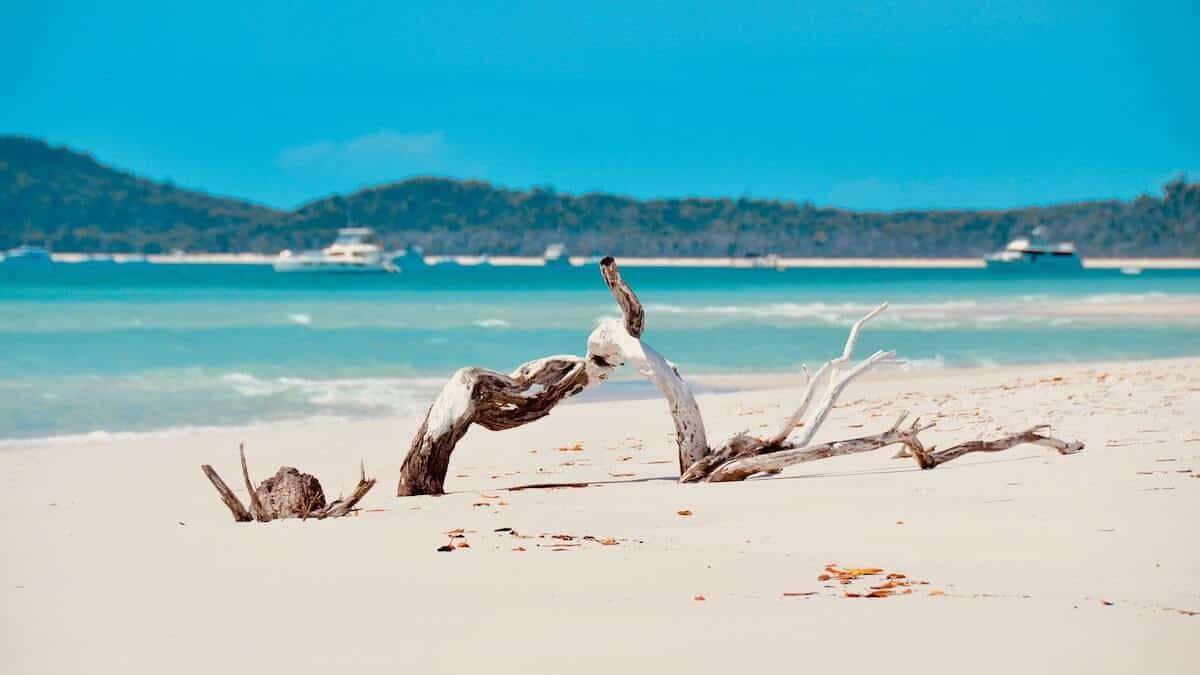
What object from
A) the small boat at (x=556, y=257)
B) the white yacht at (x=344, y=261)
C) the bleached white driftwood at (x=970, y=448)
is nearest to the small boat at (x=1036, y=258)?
the small boat at (x=556, y=257)

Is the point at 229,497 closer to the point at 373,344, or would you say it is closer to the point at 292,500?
the point at 292,500

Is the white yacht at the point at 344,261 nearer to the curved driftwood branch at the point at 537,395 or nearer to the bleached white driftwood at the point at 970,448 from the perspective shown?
the curved driftwood branch at the point at 537,395

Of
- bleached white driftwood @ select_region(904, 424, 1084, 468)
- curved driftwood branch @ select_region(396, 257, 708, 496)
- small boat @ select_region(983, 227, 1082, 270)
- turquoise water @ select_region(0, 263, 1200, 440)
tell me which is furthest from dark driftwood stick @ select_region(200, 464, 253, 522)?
small boat @ select_region(983, 227, 1082, 270)

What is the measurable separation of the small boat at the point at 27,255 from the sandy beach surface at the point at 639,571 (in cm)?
14870

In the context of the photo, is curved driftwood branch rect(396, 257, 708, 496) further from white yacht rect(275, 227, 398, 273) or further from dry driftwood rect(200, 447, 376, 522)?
white yacht rect(275, 227, 398, 273)

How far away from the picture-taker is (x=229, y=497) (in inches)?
245

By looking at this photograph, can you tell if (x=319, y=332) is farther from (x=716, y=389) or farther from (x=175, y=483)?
(x=175, y=483)

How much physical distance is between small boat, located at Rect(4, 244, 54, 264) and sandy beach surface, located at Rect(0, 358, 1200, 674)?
5854 inches

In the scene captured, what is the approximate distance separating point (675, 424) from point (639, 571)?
2266 millimetres

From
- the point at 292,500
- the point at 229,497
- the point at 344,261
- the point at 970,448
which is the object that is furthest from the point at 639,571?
the point at 344,261

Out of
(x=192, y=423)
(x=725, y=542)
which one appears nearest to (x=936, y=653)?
(x=725, y=542)

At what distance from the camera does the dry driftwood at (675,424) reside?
23.5ft

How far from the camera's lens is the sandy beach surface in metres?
4.03

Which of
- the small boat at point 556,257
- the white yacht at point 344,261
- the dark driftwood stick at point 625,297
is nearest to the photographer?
the dark driftwood stick at point 625,297
